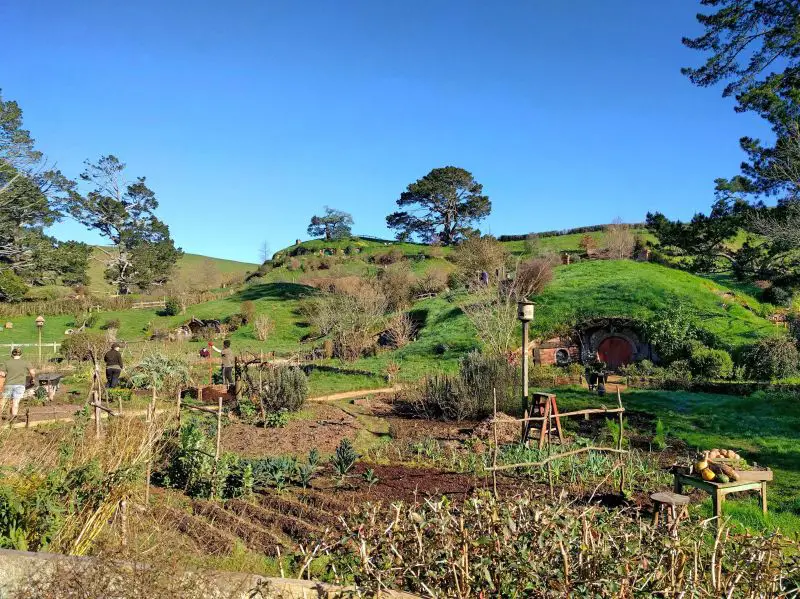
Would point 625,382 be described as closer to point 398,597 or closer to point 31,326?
point 398,597

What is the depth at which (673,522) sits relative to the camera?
3311mm

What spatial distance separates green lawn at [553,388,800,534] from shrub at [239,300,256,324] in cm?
2472

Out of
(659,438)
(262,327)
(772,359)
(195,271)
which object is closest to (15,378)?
(659,438)

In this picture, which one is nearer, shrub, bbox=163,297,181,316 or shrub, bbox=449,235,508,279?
shrub, bbox=449,235,508,279

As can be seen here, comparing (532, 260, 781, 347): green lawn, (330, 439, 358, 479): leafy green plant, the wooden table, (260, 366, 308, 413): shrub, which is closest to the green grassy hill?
(532, 260, 781, 347): green lawn

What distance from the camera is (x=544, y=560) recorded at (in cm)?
295

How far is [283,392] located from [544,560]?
33.3 feet

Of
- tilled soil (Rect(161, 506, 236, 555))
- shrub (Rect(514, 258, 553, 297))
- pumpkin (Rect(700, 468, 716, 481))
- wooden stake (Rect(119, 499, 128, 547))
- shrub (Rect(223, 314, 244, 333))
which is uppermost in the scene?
shrub (Rect(514, 258, 553, 297))

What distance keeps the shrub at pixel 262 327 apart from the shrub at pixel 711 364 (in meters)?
22.0

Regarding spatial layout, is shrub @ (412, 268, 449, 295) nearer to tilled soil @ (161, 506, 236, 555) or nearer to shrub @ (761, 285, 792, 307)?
shrub @ (761, 285, 792, 307)

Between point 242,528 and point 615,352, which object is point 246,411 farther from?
point 615,352

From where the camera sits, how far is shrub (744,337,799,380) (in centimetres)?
1652

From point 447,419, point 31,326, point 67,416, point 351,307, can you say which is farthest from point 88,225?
point 447,419

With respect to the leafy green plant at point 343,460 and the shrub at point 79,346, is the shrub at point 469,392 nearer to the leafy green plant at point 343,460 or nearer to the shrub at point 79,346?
the leafy green plant at point 343,460
